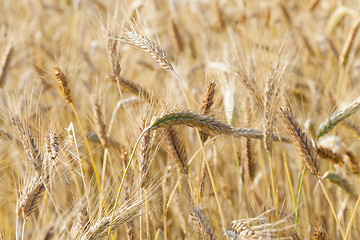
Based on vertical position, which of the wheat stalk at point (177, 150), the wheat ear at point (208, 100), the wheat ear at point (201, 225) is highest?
the wheat ear at point (208, 100)

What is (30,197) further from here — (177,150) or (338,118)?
(338,118)

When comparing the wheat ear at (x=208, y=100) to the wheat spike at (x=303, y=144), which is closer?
the wheat spike at (x=303, y=144)

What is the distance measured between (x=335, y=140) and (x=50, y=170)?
3.99 feet

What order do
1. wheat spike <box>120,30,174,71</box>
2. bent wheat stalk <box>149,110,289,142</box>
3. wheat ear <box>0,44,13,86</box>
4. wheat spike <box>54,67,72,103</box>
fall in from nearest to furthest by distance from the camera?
bent wheat stalk <box>149,110,289,142</box>
wheat spike <box>120,30,174,71</box>
wheat spike <box>54,67,72,103</box>
wheat ear <box>0,44,13,86</box>

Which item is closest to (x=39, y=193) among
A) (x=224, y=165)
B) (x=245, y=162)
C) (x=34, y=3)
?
(x=245, y=162)

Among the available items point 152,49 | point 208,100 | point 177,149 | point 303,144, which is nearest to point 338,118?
point 303,144

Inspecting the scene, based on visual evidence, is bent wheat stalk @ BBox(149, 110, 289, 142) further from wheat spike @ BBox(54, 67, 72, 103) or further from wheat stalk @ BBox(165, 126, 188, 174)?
wheat spike @ BBox(54, 67, 72, 103)

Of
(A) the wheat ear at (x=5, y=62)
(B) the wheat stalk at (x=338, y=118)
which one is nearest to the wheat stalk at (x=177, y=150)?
(B) the wheat stalk at (x=338, y=118)

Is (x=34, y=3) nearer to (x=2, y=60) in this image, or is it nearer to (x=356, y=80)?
(x=2, y=60)

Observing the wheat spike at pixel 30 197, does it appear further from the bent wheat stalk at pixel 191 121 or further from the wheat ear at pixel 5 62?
the wheat ear at pixel 5 62

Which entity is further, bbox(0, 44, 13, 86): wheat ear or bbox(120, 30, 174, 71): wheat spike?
bbox(0, 44, 13, 86): wheat ear

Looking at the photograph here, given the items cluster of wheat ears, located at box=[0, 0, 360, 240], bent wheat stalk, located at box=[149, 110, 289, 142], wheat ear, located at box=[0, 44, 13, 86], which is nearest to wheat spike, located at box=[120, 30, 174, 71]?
cluster of wheat ears, located at box=[0, 0, 360, 240]

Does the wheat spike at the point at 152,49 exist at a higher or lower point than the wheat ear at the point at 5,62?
lower

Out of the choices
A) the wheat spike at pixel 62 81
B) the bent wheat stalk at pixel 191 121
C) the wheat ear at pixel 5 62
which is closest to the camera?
the bent wheat stalk at pixel 191 121
